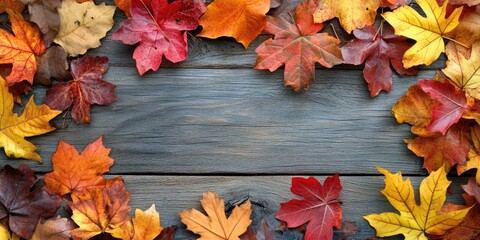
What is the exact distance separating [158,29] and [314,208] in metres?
0.61

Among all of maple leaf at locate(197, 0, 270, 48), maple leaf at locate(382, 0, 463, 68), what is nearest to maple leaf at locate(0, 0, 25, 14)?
maple leaf at locate(197, 0, 270, 48)

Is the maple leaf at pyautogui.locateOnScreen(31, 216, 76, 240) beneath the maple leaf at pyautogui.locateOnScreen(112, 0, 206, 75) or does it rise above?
beneath

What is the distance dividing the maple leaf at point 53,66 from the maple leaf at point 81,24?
2cm

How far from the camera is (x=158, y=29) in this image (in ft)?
5.04

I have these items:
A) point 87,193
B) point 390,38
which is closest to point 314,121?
point 390,38

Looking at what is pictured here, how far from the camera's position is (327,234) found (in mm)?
1536

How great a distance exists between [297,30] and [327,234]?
1.74ft

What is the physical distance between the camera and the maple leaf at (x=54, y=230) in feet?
4.99

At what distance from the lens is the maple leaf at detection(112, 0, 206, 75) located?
1524 mm

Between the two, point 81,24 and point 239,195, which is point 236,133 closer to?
point 239,195

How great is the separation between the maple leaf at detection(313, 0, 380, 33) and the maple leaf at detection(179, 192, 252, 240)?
20.7 inches

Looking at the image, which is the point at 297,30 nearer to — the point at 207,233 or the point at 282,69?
the point at 282,69

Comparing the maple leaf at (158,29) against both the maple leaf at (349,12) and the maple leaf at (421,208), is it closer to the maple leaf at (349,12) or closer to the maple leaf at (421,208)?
the maple leaf at (349,12)

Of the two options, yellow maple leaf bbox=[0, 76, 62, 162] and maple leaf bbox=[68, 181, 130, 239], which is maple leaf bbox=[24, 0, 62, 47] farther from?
maple leaf bbox=[68, 181, 130, 239]
